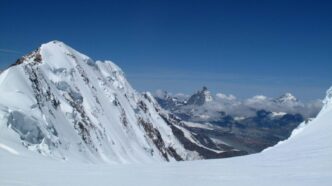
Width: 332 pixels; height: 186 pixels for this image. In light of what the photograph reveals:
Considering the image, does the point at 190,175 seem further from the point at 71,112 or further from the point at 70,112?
the point at 71,112

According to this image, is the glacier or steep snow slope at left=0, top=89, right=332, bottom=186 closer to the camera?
steep snow slope at left=0, top=89, right=332, bottom=186

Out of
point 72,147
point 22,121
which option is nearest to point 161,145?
point 72,147

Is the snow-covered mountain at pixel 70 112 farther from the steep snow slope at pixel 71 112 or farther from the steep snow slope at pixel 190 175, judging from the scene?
the steep snow slope at pixel 190 175

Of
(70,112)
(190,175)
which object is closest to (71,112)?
(70,112)

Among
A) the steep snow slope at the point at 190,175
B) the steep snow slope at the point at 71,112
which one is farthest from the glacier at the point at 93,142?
the steep snow slope at the point at 71,112

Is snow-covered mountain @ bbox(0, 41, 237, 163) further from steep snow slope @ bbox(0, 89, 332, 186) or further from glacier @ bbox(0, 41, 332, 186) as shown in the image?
steep snow slope @ bbox(0, 89, 332, 186)

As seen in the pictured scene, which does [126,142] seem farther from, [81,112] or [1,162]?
[1,162]

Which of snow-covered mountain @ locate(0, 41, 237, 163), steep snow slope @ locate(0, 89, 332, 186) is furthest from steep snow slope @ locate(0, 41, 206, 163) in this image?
steep snow slope @ locate(0, 89, 332, 186)
